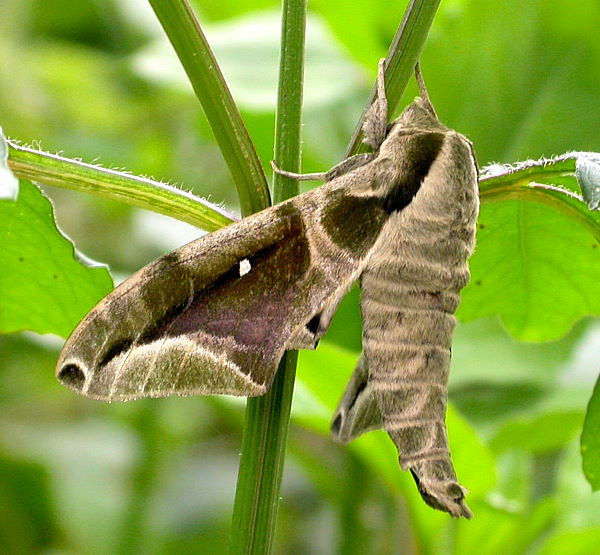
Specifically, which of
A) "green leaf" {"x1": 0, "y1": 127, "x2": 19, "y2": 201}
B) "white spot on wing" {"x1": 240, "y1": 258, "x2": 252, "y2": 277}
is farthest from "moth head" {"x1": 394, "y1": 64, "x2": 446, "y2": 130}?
"green leaf" {"x1": 0, "y1": 127, "x2": 19, "y2": 201}

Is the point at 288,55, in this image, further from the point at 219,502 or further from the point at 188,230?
the point at 219,502

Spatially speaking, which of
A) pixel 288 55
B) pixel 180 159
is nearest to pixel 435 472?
pixel 288 55

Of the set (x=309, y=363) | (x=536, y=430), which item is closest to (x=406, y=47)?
(x=309, y=363)

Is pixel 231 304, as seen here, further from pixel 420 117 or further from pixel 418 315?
pixel 420 117

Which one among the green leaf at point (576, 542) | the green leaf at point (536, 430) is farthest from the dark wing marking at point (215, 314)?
the green leaf at point (536, 430)

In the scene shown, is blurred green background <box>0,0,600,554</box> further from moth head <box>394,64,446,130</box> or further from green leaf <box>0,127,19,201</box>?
green leaf <box>0,127,19,201</box>

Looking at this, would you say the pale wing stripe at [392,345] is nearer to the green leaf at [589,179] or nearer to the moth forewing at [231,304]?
the moth forewing at [231,304]
